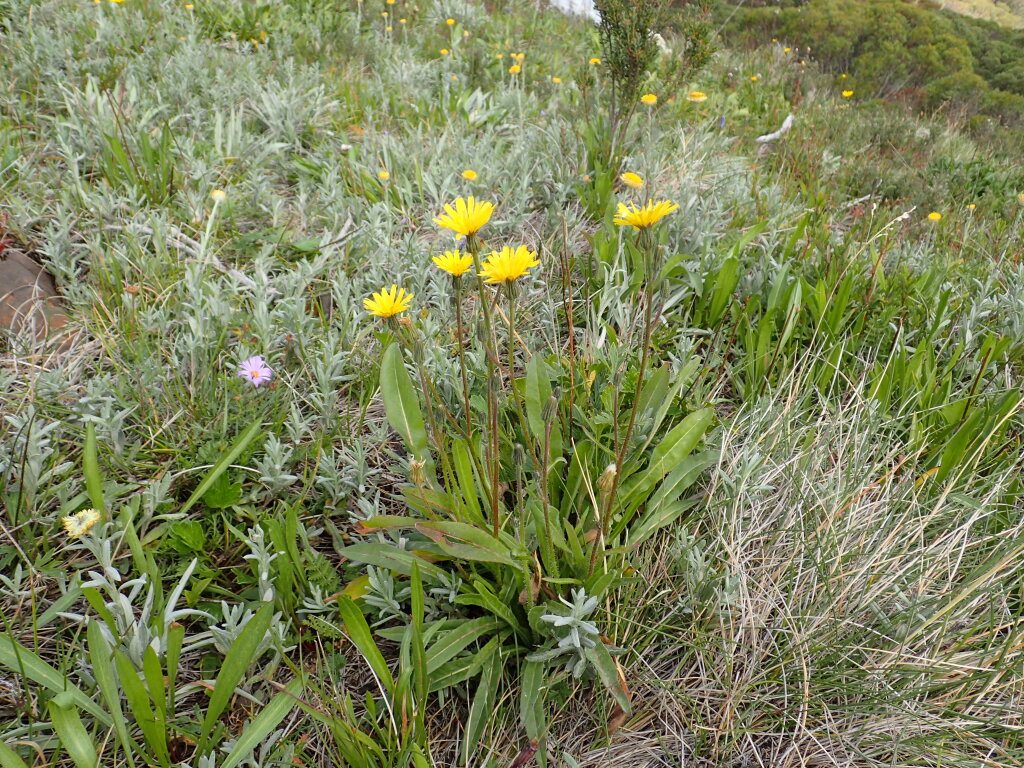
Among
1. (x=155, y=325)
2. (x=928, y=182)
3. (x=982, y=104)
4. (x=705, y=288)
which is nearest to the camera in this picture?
(x=155, y=325)

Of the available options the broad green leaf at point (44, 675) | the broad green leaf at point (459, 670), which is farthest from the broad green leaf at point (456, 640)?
the broad green leaf at point (44, 675)

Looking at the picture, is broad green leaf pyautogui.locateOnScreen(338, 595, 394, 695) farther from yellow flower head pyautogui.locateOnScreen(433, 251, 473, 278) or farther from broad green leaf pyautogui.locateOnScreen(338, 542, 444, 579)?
yellow flower head pyautogui.locateOnScreen(433, 251, 473, 278)

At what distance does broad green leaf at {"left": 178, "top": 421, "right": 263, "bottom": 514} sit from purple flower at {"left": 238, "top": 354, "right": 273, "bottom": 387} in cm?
18

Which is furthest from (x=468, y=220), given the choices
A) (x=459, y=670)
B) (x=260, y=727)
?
(x=260, y=727)

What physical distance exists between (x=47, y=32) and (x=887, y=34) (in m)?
12.6

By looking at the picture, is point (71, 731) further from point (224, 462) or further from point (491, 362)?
point (491, 362)

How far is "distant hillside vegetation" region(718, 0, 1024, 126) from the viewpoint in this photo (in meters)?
9.78

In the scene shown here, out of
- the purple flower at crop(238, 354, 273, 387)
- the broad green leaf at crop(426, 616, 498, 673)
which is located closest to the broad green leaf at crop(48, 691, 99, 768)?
the broad green leaf at crop(426, 616, 498, 673)

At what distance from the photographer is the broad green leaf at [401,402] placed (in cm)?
174

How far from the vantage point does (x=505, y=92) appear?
13.6 ft

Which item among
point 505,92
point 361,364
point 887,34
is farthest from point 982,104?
point 361,364

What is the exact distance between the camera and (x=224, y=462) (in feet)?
5.79

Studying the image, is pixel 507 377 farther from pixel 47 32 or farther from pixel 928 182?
pixel 928 182

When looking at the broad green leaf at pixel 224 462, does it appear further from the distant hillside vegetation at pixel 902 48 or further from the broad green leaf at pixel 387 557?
the distant hillside vegetation at pixel 902 48
